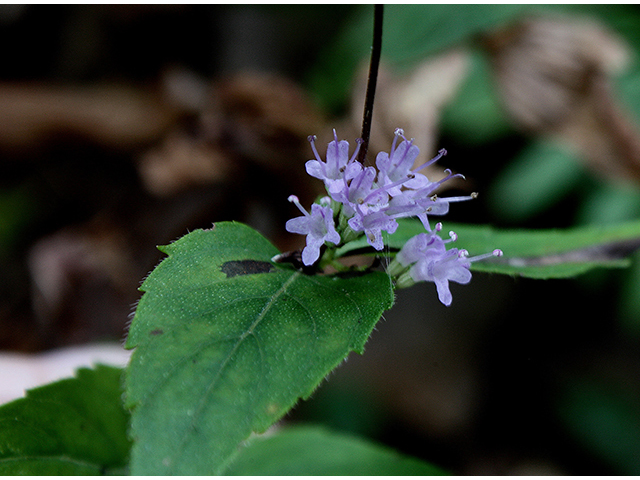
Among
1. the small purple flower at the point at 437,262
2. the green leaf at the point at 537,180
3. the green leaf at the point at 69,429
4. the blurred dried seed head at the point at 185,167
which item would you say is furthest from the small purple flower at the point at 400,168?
the green leaf at the point at 537,180

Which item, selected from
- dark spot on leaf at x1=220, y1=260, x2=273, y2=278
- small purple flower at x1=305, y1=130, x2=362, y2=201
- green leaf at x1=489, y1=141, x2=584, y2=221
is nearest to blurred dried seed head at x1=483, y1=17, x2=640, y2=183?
green leaf at x1=489, y1=141, x2=584, y2=221

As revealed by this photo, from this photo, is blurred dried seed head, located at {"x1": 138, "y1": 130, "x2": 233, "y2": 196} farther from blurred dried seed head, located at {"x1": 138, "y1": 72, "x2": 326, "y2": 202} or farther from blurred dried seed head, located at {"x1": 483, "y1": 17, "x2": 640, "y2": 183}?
blurred dried seed head, located at {"x1": 483, "y1": 17, "x2": 640, "y2": 183}

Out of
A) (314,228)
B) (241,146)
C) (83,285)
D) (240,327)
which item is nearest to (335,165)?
(314,228)

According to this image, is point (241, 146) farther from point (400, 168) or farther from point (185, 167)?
point (400, 168)

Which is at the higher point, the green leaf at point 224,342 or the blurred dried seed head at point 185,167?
the blurred dried seed head at point 185,167

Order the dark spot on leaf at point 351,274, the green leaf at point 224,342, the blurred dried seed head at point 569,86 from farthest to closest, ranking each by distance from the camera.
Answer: the blurred dried seed head at point 569,86, the dark spot on leaf at point 351,274, the green leaf at point 224,342

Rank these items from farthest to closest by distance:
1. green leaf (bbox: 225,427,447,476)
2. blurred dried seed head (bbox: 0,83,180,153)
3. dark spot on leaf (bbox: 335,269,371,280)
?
blurred dried seed head (bbox: 0,83,180,153)
green leaf (bbox: 225,427,447,476)
dark spot on leaf (bbox: 335,269,371,280)

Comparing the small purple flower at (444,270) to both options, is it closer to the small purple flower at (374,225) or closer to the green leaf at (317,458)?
the small purple flower at (374,225)

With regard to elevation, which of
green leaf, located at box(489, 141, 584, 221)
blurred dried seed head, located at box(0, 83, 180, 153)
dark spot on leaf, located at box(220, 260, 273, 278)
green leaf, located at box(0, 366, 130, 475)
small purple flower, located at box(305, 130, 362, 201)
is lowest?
green leaf, located at box(0, 366, 130, 475)
